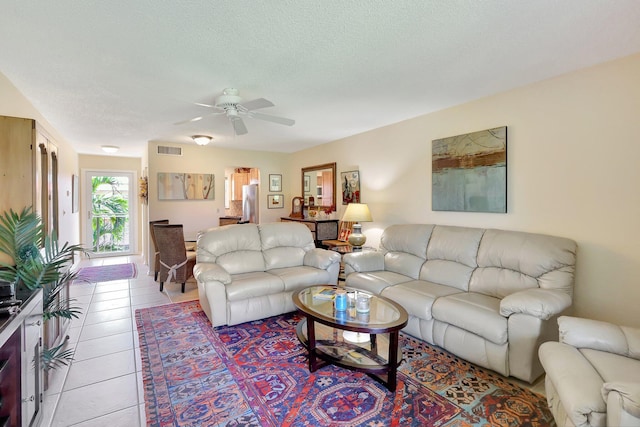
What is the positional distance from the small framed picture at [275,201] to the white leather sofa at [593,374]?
5845mm

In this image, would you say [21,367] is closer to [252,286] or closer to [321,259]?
[252,286]

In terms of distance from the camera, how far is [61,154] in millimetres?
4988

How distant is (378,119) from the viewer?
168 inches

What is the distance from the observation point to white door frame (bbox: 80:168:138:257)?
7281 millimetres

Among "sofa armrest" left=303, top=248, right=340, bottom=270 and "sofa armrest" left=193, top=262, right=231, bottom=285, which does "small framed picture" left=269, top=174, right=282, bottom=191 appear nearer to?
"sofa armrest" left=303, top=248, right=340, bottom=270

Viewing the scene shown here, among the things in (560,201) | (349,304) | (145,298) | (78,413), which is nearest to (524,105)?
(560,201)

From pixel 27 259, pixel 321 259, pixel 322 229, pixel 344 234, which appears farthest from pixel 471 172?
pixel 27 259

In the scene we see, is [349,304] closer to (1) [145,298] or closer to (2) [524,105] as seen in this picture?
(2) [524,105]

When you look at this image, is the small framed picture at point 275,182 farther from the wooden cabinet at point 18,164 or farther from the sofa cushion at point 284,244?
the wooden cabinet at point 18,164

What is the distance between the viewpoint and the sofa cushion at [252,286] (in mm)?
3203

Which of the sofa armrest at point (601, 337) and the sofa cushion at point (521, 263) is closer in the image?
the sofa armrest at point (601, 337)

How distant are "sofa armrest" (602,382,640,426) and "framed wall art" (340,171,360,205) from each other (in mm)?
4048

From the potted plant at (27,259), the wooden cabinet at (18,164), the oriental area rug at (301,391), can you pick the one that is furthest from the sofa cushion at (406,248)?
the wooden cabinet at (18,164)

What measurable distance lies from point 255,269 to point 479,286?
2.54 metres
